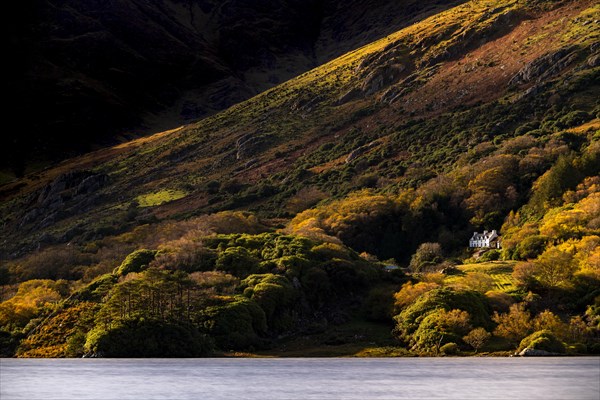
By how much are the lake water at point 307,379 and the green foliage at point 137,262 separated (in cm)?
3604

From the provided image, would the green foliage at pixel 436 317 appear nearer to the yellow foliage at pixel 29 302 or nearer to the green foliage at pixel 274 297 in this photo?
the green foliage at pixel 274 297

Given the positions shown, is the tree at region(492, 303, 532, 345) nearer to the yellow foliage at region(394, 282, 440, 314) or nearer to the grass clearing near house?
the grass clearing near house

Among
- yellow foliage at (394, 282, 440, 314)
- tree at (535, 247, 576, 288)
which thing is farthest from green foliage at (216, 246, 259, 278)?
tree at (535, 247, 576, 288)

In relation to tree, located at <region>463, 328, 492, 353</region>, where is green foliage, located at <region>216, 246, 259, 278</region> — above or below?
above

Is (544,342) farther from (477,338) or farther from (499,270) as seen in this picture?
(499,270)

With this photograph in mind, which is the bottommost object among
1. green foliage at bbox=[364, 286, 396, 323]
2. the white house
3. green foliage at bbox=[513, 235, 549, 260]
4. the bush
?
the bush

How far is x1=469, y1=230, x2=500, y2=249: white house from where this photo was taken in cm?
17338

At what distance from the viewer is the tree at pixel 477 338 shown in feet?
368

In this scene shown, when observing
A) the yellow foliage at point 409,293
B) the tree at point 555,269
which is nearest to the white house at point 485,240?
the tree at point 555,269

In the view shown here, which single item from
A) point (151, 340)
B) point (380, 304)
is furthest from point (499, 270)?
point (151, 340)

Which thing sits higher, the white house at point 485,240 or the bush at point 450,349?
the white house at point 485,240

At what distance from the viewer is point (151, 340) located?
373 feet

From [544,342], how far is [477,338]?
8575 millimetres

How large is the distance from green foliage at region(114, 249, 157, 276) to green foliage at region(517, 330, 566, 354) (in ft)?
210
